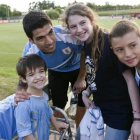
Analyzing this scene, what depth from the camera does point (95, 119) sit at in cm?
199

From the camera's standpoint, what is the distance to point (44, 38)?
2211 millimetres

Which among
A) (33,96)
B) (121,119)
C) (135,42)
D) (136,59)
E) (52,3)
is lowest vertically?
(121,119)

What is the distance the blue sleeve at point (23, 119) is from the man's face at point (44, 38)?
2.48ft

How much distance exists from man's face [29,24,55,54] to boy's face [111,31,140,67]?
0.86 m

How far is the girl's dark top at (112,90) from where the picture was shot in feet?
5.86

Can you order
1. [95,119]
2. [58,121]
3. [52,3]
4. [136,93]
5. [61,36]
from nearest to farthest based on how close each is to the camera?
[136,93]
[95,119]
[58,121]
[61,36]
[52,3]

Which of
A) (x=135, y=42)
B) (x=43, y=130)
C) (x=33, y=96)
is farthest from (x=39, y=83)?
(x=135, y=42)

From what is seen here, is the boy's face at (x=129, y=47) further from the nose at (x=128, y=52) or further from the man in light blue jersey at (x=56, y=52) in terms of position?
the man in light blue jersey at (x=56, y=52)

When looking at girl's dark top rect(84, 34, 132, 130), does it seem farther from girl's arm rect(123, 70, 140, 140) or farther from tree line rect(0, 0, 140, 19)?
tree line rect(0, 0, 140, 19)

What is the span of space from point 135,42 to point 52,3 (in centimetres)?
9546

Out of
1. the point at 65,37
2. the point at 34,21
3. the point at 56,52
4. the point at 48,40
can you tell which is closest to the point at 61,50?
the point at 56,52

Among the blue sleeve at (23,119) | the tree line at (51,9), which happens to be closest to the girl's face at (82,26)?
the blue sleeve at (23,119)

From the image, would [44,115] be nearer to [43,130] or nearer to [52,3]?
[43,130]

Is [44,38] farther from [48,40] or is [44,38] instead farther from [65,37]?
[65,37]
